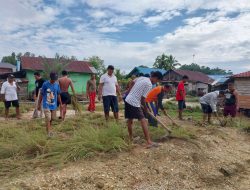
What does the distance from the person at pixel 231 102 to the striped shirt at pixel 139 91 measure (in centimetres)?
499

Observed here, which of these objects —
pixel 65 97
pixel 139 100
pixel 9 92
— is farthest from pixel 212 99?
Result: pixel 9 92

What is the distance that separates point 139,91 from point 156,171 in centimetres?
146

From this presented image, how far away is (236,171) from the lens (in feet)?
17.9

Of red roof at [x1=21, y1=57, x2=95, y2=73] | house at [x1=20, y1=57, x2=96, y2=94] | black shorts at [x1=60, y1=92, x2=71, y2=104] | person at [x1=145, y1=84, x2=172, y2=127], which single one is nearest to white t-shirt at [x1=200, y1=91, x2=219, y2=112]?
person at [x1=145, y1=84, x2=172, y2=127]

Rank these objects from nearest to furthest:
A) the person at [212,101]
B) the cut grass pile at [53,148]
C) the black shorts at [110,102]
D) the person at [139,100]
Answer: the cut grass pile at [53,148], the person at [139,100], the black shorts at [110,102], the person at [212,101]

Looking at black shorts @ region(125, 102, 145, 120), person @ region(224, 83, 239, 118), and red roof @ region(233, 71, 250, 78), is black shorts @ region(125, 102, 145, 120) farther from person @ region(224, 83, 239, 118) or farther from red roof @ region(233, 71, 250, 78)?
red roof @ region(233, 71, 250, 78)

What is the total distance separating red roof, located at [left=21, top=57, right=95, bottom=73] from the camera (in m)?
28.2

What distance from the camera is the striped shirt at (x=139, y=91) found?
548 cm

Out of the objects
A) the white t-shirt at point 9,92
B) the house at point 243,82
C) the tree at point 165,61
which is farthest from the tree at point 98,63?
the white t-shirt at point 9,92

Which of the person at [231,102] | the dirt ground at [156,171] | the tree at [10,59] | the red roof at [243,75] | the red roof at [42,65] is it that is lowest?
the dirt ground at [156,171]

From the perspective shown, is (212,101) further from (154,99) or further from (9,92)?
(9,92)

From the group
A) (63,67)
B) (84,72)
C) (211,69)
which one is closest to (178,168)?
(63,67)

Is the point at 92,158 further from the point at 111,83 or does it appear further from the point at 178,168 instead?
the point at 111,83

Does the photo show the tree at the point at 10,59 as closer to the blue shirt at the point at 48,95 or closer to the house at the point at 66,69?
the house at the point at 66,69
